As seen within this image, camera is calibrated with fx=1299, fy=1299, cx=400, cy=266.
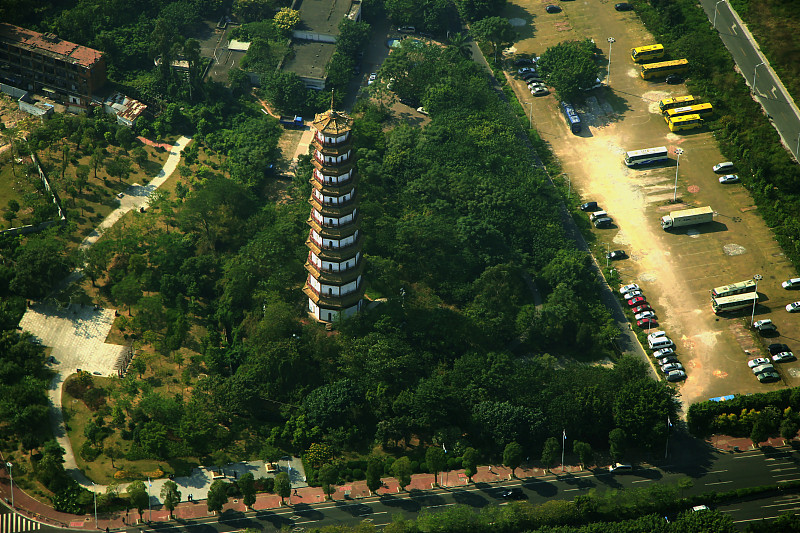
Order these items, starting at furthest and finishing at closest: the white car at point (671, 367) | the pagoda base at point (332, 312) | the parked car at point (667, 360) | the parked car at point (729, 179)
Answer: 1. the parked car at point (729, 179)
2. the parked car at point (667, 360)
3. the white car at point (671, 367)
4. the pagoda base at point (332, 312)

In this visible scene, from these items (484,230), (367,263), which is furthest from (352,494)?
(484,230)

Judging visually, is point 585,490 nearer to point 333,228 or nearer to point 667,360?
point 667,360

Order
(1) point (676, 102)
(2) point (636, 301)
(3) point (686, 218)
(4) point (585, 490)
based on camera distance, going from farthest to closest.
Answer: (1) point (676, 102) < (3) point (686, 218) < (2) point (636, 301) < (4) point (585, 490)

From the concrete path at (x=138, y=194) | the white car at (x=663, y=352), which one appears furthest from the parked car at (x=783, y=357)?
the concrete path at (x=138, y=194)

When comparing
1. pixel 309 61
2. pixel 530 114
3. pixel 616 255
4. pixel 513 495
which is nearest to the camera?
pixel 513 495

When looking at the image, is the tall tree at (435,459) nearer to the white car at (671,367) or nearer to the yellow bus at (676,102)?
the white car at (671,367)

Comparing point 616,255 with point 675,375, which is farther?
point 616,255

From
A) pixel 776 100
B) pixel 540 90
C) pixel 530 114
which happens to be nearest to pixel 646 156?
pixel 530 114
